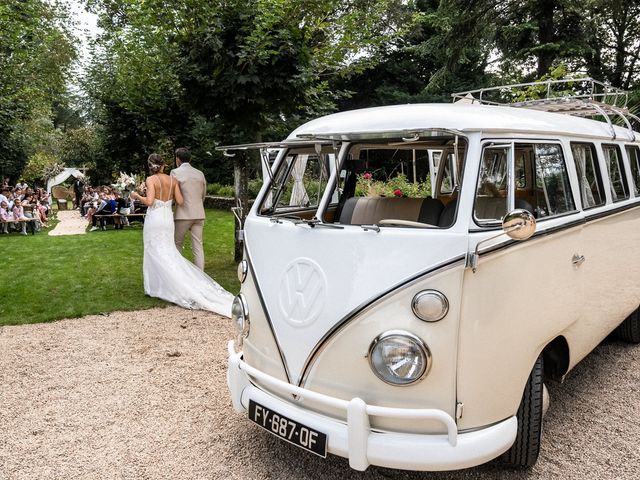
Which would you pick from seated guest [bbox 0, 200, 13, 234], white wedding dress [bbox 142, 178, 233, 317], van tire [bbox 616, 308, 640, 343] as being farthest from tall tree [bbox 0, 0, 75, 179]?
van tire [bbox 616, 308, 640, 343]

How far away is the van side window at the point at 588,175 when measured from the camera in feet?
12.9

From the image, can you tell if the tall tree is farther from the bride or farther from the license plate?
the license plate

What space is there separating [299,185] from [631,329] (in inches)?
160

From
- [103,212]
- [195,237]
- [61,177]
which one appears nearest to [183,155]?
[195,237]

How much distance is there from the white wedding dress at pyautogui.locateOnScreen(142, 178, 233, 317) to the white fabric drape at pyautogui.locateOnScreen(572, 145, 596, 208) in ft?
15.9

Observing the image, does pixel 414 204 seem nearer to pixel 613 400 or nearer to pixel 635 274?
pixel 613 400

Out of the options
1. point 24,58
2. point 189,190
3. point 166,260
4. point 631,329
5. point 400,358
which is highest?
point 24,58

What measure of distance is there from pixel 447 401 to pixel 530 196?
157 centimetres

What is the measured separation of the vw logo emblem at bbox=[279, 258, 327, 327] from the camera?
3.04 meters

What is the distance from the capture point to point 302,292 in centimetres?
312

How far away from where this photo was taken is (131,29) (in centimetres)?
1120

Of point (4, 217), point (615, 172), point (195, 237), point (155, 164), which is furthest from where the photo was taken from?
point (4, 217)

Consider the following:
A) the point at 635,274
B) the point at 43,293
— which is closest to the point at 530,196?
the point at 635,274

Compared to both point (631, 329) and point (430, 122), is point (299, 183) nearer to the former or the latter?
point (430, 122)
